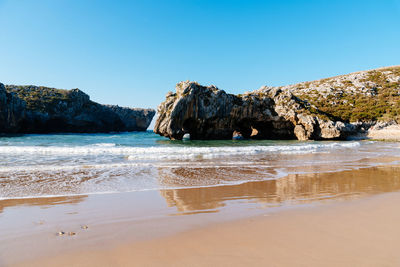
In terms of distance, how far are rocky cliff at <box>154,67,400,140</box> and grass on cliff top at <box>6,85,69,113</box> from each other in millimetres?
53202

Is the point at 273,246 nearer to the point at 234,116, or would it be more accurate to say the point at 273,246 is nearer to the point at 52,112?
the point at 234,116

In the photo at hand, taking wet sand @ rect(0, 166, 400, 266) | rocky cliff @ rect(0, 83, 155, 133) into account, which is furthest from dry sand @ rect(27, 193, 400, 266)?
rocky cliff @ rect(0, 83, 155, 133)

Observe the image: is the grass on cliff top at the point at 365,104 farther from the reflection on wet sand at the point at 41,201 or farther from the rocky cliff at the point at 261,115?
the reflection on wet sand at the point at 41,201

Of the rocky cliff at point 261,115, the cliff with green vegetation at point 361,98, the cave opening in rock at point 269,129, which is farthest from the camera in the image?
the cliff with green vegetation at point 361,98

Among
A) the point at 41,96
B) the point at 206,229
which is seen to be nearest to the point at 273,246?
the point at 206,229

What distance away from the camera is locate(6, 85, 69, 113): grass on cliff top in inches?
2726

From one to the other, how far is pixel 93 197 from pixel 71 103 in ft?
276

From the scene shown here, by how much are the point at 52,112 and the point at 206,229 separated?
82461 mm

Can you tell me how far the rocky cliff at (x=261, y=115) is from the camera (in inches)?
1421

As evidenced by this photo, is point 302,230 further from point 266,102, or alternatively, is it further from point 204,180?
point 266,102

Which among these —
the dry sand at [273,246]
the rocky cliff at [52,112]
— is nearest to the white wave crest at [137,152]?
the dry sand at [273,246]

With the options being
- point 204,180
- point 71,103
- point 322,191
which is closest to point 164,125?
point 204,180

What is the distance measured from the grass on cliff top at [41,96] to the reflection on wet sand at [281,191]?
3112 inches

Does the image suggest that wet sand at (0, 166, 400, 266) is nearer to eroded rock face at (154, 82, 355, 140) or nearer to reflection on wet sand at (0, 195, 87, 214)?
reflection on wet sand at (0, 195, 87, 214)
